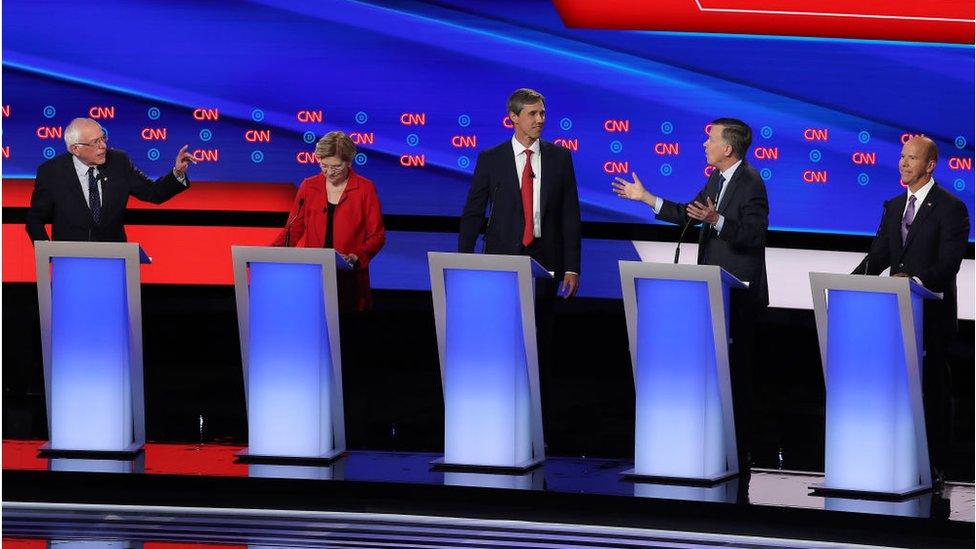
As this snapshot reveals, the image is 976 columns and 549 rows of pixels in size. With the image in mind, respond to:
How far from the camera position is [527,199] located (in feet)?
20.2

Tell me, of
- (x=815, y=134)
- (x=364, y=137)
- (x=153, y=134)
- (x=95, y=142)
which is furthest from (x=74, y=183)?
(x=815, y=134)

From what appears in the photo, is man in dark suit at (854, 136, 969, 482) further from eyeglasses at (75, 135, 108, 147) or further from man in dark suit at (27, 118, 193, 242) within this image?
eyeglasses at (75, 135, 108, 147)

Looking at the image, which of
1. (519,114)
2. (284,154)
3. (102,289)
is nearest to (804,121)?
(519,114)

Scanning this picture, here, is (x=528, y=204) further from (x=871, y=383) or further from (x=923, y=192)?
(x=871, y=383)


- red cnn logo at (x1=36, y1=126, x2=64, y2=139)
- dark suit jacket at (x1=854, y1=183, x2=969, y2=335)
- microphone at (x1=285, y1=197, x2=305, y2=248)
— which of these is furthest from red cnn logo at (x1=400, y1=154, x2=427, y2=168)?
dark suit jacket at (x1=854, y1=183, x2=969, y2=335)

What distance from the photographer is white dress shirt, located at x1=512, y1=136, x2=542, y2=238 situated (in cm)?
616

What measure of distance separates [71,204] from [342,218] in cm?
116

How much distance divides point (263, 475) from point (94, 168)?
169 cm

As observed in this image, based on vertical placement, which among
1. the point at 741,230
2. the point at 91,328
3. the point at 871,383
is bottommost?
the point at 871,383

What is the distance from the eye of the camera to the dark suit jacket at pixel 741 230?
5707 mm

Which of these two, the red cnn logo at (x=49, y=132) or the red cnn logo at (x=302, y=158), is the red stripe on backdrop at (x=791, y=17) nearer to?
the red cnn logo at (x=302, y=158)

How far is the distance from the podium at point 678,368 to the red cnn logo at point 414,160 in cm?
248

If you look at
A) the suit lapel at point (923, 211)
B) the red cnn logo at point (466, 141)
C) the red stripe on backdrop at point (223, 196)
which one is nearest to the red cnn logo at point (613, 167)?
the red cnn logo at point (466, 141)

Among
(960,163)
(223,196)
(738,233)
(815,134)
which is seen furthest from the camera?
(223,196)
